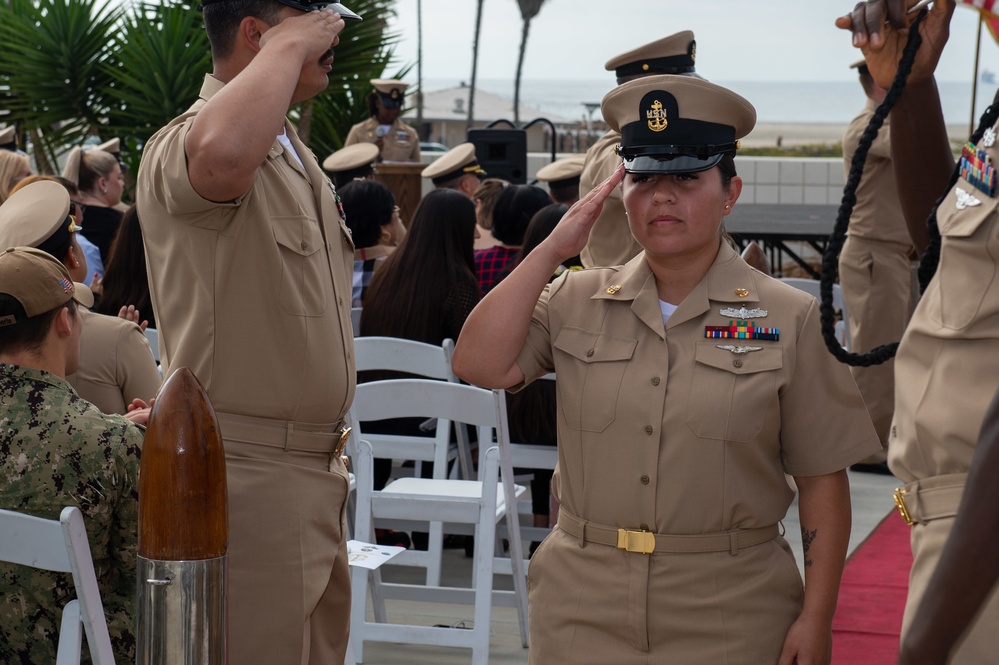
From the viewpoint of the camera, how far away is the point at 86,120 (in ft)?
38.9

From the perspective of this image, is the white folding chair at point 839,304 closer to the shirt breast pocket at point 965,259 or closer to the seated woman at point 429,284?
the seated woman at point 429,284

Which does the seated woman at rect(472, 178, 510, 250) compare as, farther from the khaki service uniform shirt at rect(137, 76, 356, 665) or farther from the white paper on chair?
the khaki service uniform shirt at rect(137, 76, 356, 665)

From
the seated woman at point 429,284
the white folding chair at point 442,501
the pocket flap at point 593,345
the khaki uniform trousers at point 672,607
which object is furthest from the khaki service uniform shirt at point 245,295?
the seated woman at point 429,284

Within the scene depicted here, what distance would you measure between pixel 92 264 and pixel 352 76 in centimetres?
658

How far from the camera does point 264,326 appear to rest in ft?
7.75

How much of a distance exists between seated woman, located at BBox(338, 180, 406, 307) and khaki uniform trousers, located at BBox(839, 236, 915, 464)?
2.31 metres

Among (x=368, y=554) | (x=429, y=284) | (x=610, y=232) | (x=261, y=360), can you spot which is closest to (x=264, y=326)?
(x=261, y=360)

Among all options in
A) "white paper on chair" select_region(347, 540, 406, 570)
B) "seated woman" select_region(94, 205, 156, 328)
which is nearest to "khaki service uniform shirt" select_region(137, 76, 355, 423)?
"white paper on chair" select_region(347, 540, 406, 570)

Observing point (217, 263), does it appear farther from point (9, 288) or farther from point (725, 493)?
point (725, 493)

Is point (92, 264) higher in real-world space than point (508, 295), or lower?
lower

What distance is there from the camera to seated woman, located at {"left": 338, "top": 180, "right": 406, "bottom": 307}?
6.07m

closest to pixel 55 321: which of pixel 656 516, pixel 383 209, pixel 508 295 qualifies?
pixel 508 295

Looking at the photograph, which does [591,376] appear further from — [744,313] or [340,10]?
[340,10]

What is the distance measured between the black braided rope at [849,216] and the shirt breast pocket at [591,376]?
381 mm
